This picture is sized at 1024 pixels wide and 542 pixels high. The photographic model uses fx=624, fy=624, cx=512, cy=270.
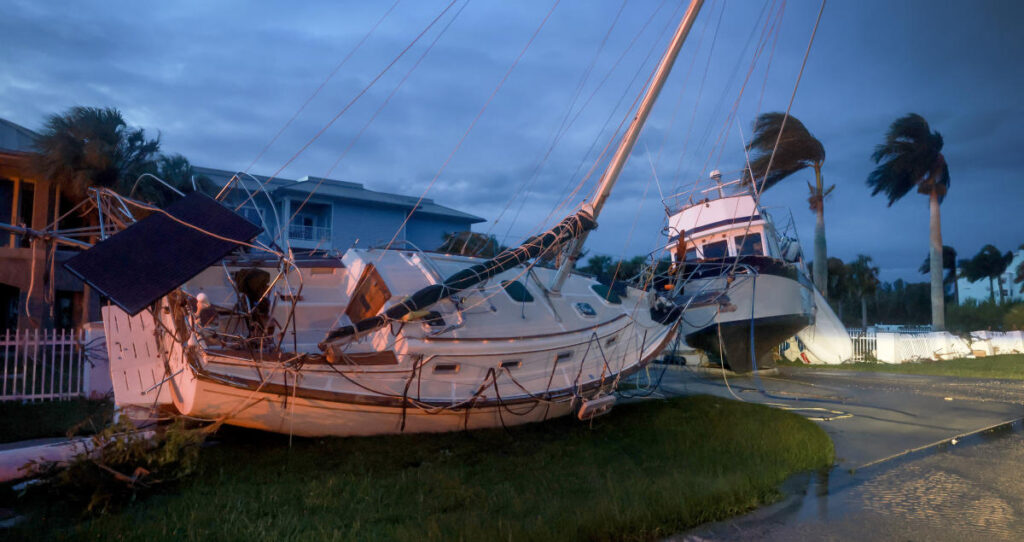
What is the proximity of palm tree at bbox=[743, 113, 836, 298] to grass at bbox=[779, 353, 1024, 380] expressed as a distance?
562cm

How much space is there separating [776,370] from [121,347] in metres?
17.8

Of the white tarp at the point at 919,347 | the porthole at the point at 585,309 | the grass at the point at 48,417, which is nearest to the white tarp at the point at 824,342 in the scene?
the white tarp at the point at 919,347

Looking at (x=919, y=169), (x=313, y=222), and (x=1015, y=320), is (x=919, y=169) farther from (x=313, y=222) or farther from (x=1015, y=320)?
(x=313, y=222)

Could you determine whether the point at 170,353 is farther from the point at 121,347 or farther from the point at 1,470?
the point at 1,470

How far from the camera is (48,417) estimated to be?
9.21m

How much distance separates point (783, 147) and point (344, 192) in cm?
1860

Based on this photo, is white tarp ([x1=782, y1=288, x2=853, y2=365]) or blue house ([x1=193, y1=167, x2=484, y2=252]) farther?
blue house ([x1=193, y1=167, x2=484, y2=252])

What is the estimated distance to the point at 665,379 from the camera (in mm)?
15406

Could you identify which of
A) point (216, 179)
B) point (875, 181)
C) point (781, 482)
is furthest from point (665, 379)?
point (875, 181)

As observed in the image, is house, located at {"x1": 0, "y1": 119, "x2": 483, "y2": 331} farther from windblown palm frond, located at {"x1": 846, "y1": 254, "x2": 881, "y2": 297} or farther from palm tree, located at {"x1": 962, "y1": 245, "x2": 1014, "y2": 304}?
palm tree, located at {"x1": 962, "y1": 245, "x2": 1014, "y2": 304}

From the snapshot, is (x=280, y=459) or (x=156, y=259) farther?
(x=280, y=459)

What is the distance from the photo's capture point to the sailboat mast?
9.53 metres

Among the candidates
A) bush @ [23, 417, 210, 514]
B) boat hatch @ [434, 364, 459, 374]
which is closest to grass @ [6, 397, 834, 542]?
bush @ [23, 417, 210, 514]

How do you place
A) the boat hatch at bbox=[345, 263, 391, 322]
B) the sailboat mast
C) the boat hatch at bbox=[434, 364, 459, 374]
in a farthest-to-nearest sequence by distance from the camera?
the sailboat mast
the boat hatch at bbox=[345, 263, 391, 322]
the boat hatch at bbox=[434, 364, 459, 374]
